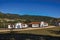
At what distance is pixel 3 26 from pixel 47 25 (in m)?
6.34

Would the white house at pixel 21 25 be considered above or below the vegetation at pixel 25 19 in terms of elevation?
below

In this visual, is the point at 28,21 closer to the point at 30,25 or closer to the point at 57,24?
the point at 30,25

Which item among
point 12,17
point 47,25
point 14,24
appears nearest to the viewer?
point 47,25

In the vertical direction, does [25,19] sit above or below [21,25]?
above

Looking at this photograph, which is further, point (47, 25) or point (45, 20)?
point (45, 20)

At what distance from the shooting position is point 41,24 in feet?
103

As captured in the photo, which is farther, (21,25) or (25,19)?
(25,19)

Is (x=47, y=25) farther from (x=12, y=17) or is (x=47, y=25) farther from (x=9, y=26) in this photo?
(x=12, y=17)

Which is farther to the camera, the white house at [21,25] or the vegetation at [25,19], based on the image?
the white house at [21,25]

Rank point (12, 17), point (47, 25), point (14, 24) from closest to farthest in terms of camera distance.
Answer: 1. point (47, 25)
2. point (14, 24)
3. point (12, 17)

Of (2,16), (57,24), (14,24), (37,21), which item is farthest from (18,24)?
(2,16)

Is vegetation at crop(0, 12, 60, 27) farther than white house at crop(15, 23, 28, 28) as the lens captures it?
No

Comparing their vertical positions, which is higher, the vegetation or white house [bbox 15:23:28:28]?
the vegetation

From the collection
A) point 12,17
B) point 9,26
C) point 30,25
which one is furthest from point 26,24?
point 12,17
